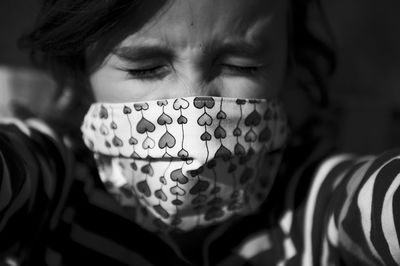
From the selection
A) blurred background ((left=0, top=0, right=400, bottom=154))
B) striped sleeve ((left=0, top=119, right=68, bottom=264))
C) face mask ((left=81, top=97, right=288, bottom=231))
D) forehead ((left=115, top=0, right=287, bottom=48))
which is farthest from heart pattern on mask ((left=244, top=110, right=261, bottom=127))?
blurred background ((left=0, top=0, right=400, bottom=154))

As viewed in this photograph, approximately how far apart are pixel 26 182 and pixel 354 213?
0.46 m

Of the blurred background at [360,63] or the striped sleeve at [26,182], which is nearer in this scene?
the striped sleeve at [26,182]

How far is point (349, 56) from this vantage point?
139cm

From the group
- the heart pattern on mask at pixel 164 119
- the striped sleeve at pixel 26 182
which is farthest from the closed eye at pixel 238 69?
the striped sleeve at pixel 26 182

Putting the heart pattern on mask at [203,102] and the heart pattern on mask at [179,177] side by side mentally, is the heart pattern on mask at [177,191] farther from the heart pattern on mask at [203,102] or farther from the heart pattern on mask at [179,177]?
the heart pattern on mask at [203,102]

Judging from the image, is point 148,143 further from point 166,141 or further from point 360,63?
point 360,63

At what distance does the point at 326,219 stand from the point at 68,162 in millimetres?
423

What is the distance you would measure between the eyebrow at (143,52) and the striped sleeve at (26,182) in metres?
0.20

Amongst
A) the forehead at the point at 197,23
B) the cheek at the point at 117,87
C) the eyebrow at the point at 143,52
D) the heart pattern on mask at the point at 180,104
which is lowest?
the heart pattern on mask at the point at 180,104

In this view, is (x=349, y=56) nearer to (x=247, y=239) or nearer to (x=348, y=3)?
(x=348, y=3)

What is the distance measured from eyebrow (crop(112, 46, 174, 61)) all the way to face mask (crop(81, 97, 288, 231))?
2.5 inches

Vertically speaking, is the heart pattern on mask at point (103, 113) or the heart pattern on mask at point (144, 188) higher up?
the heart pattern on mask at point (103, 113)

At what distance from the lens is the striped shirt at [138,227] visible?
81cm

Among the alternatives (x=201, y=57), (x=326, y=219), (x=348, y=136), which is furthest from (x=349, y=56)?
(x=201, y=57)
